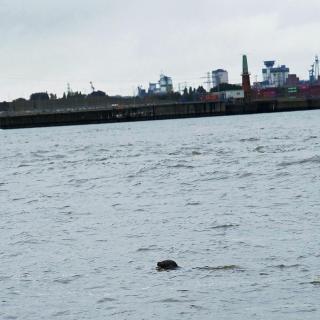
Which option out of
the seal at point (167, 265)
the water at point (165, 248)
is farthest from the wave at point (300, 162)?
the seal at point (167, 265)

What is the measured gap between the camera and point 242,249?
18281 millimetres

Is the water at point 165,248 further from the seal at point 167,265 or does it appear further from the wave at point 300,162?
the wave at point 300,162

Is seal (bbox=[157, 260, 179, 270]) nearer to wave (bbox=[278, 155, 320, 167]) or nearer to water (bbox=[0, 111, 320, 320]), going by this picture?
water (bbox=[0, 111, 320, 320])

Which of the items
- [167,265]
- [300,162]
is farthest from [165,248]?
[300,162]

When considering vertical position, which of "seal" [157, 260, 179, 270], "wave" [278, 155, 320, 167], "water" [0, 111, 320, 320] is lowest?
"wave" [278, 155, 320, 167]

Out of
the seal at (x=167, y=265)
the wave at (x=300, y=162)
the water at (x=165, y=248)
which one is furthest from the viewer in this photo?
the wave at (x=300, y=162)

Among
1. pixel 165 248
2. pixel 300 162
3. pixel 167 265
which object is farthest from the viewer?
pixel 300 162

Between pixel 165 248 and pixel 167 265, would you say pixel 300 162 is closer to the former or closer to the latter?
pixel 165 248

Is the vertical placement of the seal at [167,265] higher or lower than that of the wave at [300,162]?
higher

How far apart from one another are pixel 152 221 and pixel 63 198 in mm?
9093

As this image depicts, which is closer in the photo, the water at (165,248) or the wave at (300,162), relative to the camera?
the water at (165,248)

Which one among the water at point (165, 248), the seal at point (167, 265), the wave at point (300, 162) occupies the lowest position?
the wave at point (300, 162)

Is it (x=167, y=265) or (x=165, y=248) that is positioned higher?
(x=167, y=265)

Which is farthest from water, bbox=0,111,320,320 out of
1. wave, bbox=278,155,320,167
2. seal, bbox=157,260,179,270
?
wave, bbox=278,155,320,167
